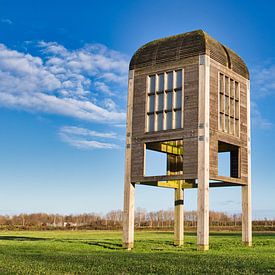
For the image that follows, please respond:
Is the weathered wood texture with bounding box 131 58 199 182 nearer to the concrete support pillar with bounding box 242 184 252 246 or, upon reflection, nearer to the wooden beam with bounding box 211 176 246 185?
the wooden beam with bounding box 211 176 246 185

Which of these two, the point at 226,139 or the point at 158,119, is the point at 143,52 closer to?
the point at 158,119

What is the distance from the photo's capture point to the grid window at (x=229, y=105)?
89.8 feet

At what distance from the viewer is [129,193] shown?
27391mm

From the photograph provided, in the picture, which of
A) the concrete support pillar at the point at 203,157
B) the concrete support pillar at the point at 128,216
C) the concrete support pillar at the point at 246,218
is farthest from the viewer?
the concrete support pillar at the point at 246,218

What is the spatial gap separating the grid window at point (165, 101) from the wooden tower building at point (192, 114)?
56 mm

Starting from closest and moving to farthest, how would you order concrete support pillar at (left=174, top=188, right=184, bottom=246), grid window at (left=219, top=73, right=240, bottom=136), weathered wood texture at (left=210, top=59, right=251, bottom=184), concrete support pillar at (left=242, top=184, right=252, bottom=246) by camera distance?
weathered wood texture at (left=210, top=59, right=251, bottom=184)
grid window at (left=219, top=73, right=240, bottom=136)
concrete support pillar at (left=242, top=184, right=252, bottom=246)
concrete support pillar at (left=174, top=188, right=184, bottom=246)

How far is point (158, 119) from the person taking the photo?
2725 cm

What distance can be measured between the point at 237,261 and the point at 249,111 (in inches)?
560

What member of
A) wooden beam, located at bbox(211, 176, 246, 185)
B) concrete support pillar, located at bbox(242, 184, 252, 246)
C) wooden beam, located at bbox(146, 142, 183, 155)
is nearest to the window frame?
wooden beam, located at bbox(146, 142, 183, 155)

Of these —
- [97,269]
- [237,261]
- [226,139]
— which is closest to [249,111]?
[226,139]

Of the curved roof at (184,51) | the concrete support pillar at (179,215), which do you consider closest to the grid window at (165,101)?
the curved roof at (184,51)

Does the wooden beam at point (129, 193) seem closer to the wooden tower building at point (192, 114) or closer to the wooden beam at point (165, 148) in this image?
the wooden tower building at point (192, 114)

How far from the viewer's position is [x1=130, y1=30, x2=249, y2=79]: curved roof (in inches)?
1034

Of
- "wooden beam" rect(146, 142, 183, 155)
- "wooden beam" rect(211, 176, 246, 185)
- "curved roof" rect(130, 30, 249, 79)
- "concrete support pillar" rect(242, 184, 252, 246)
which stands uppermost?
"curved roof" rect(130, 30, 249, 79)
